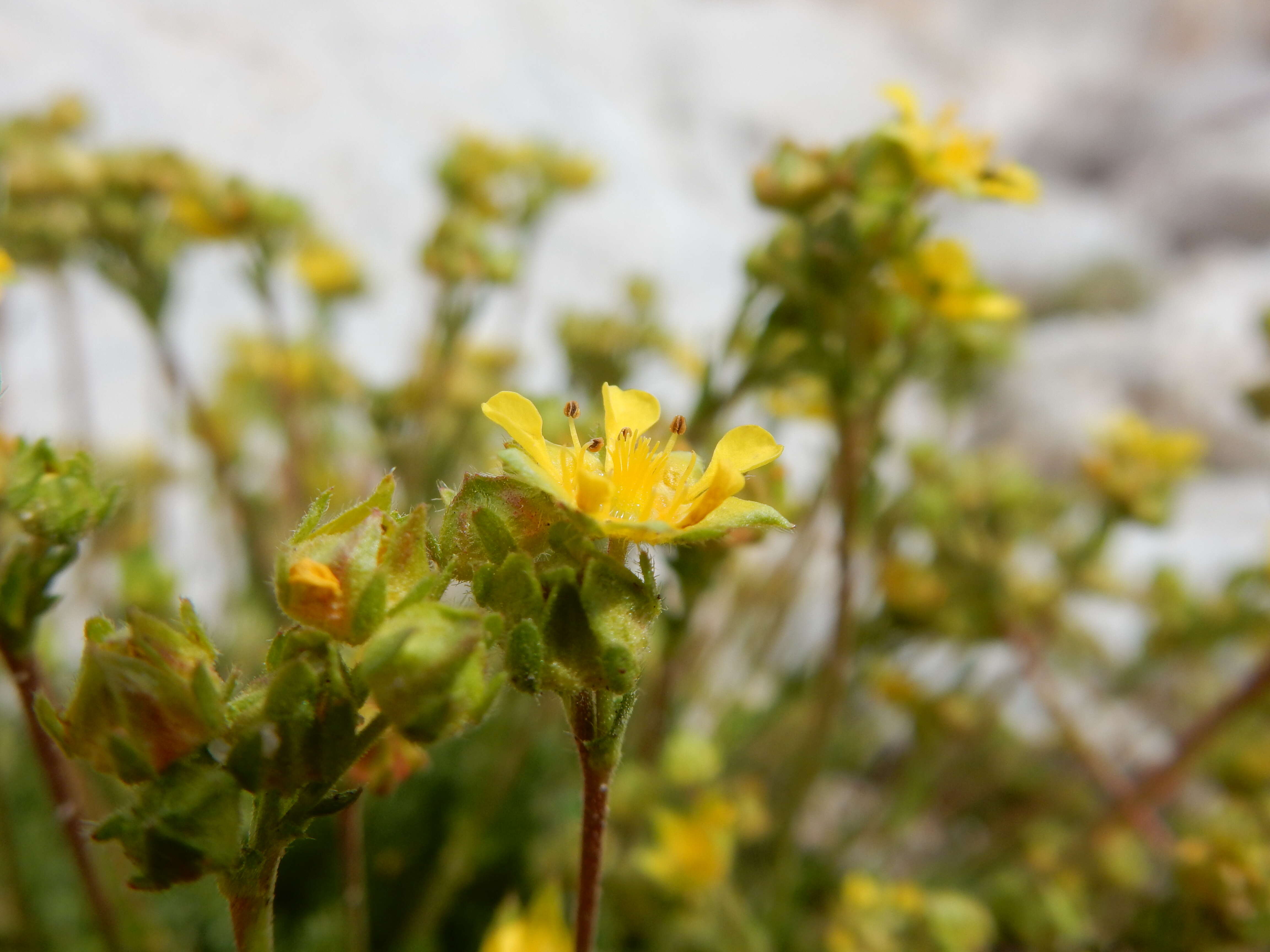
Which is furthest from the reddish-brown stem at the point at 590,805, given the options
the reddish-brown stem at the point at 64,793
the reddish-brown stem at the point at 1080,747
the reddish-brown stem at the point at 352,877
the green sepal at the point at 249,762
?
the reddish-brown stem at the point at 1080,747

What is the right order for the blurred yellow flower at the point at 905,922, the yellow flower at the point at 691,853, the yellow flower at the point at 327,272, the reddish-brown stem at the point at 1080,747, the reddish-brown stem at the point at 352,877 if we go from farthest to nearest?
the yellow flower at the point at 327,272
the reddish-brown stem at the point at 1080,747
the yellow flower at the point at 691,853
the blurred yellow flower at the point at 905,922
the reddish-brown stem at the point at 352,877

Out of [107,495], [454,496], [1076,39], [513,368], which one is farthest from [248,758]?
[1076,39]

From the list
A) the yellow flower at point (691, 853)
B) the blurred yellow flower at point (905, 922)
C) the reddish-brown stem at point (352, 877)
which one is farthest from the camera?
the yellow flower at point (691, 853)

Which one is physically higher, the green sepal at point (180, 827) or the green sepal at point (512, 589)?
the green sepal at point (512, 589)

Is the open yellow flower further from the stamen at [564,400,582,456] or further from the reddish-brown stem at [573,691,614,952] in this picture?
the reddish-brown stem at [573,691,614,952]

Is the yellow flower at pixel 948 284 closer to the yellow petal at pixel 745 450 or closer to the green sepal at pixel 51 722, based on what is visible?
the yellow petal at pixel 745 450

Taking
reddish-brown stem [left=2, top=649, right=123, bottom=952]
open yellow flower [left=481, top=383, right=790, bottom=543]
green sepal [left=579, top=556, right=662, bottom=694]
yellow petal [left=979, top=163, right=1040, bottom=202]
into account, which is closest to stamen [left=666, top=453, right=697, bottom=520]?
open yellow flower [left=481, top=383, right=790, bottom=543]
